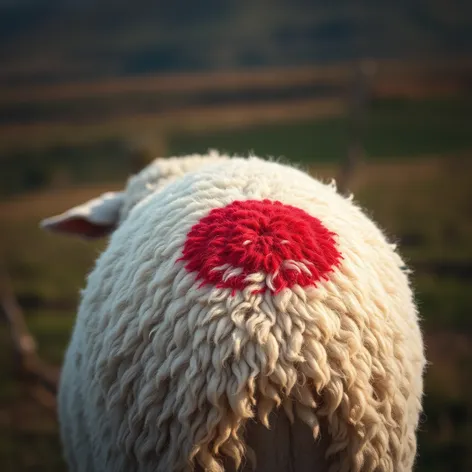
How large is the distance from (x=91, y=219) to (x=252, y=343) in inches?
65.0

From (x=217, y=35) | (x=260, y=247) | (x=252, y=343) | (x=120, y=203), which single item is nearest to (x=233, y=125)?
(x=217, y=35)

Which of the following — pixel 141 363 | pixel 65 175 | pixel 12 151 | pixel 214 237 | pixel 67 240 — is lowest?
pixel 141 363

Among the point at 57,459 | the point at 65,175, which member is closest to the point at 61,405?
the point at 57,459

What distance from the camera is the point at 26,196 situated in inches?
630

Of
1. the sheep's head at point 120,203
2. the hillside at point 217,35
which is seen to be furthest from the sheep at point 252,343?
the hillside at point 217,35

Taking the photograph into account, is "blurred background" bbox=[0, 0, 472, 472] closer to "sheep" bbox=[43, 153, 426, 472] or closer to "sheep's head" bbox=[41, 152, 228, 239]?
"sheep's head" bbox=[41, 152, 228, 239]

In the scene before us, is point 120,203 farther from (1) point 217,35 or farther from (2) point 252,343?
(1) point 217,35

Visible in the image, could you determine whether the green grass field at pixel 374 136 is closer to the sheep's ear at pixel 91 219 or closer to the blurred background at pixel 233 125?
the blurred background at pixel 233 125

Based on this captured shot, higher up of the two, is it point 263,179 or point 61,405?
point 263,179

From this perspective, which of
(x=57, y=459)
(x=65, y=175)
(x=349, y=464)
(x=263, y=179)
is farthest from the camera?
(x=65, y=175)

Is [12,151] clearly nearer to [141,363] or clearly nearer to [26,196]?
[26,196]

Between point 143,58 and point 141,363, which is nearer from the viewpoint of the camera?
point 141,363

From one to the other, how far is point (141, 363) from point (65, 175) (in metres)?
16.1

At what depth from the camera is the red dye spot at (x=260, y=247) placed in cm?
197
